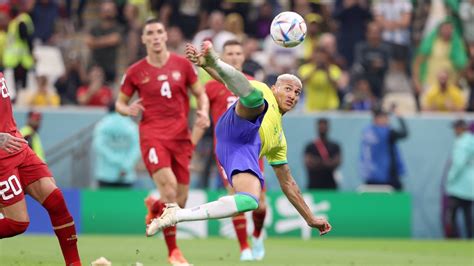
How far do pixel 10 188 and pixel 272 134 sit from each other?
2944 mm

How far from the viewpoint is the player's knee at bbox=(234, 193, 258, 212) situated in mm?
11438

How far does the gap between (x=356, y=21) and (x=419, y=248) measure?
694 centimetres

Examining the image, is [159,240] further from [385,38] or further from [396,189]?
[385,38]

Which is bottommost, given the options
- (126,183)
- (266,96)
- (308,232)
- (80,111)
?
(308,232)

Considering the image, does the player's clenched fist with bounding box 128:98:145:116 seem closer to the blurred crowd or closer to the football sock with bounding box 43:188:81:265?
the football sock with bounding box 43:188:81:265

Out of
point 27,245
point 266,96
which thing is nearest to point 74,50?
point 27,245

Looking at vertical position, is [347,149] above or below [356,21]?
below

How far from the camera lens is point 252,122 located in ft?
38.9

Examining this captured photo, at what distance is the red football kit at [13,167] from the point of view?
37.3 feet

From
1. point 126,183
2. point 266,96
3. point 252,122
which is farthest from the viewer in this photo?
point 126,183

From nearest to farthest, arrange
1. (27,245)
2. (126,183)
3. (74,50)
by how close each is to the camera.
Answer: (27,245) < (126,183) < (74,50)

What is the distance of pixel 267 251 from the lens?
18219mm

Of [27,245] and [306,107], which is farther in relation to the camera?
[306,107]

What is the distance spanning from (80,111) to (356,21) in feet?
21.8
